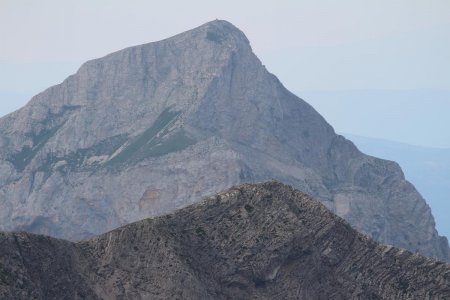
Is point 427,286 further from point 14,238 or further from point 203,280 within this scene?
point 14,238

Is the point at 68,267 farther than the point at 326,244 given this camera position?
No

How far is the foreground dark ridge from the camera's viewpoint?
3765 inches

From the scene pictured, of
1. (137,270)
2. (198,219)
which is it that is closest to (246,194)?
(198,219)

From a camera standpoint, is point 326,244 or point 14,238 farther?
point 326,244

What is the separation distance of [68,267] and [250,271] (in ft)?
50.2

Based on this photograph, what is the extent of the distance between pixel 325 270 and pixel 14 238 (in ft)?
85.8

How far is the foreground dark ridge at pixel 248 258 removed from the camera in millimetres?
95625

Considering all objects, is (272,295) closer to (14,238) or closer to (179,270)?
(179,270)

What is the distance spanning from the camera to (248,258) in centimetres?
9944

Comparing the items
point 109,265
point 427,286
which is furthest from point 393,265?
point 109,265

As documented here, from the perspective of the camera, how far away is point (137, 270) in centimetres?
9619

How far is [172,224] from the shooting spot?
3890 inches

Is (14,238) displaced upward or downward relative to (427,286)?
upward

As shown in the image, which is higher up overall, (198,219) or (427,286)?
(198,219)
